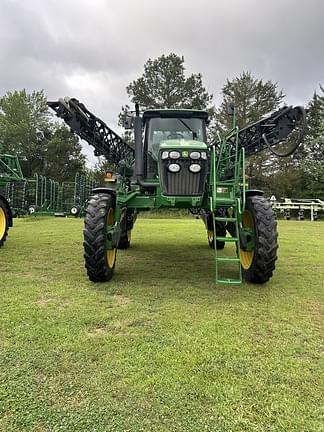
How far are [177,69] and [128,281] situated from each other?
30184mm

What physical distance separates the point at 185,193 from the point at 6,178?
15.6 ft

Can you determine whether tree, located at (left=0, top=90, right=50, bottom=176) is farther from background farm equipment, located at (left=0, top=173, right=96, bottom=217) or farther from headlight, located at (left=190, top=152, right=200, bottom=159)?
headlight, located at (left=190, top=152, right=200, bottom=159)

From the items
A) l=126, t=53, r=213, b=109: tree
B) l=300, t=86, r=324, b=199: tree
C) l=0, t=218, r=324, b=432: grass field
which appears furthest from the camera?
l=126, t=53, r=213, b=109: tree

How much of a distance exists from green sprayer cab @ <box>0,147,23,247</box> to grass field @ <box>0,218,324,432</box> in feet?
9.20

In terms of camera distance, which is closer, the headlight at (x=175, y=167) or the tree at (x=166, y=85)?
the headlight at (x=175, y=167)

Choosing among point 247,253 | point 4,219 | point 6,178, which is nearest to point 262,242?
point 247,253

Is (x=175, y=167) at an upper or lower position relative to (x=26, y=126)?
lower

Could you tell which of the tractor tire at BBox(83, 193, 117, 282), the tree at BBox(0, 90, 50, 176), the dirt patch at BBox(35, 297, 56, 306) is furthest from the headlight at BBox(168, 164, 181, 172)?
the tree at BBox(0, 90, 50, 176)

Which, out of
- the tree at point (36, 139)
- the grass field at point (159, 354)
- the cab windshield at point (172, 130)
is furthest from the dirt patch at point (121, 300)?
the tree at point (36, 139)

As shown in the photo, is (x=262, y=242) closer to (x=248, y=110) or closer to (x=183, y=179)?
(x=183, y=179)

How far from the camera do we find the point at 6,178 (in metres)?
8.34

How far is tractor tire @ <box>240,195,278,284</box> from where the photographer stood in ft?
15.6

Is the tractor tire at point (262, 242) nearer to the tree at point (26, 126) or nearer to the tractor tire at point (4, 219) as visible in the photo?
the tractor tire at point (4, 219)

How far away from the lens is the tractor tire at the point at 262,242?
4770 mm
